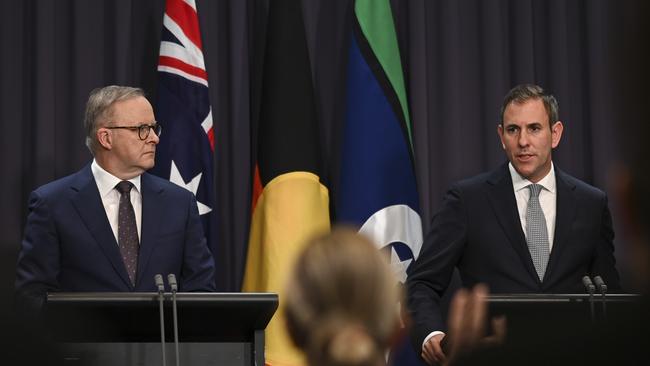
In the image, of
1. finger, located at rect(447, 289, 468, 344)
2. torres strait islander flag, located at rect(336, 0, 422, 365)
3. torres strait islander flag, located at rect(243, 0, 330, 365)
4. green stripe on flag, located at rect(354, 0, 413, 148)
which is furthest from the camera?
green stripe on flag, located at rect(354, 0, 413, 148)

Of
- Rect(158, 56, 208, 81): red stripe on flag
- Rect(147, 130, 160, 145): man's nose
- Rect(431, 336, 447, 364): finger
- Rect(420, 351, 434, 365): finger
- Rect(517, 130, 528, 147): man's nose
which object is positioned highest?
Rect(158, 56, 208, 81): red stripe on flag

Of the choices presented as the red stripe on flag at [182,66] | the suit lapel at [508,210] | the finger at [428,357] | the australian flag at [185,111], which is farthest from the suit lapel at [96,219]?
the suit lapel at [508,210]

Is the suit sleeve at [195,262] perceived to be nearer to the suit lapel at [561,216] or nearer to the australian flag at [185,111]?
the australian flag at [185,111]

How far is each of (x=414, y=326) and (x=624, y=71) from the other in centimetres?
333

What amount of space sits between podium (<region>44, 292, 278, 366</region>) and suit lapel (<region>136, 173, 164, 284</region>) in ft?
2.04

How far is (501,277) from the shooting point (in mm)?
4289

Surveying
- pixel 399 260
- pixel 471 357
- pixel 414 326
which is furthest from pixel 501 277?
pixel 471 357

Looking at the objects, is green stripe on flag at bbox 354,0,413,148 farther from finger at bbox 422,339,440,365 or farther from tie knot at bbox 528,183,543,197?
finger at bbox 422,339,440,365

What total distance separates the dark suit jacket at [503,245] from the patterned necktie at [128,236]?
46.9 inches

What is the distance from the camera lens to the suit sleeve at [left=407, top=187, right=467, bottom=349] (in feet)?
13.6

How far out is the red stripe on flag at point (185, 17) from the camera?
210 inches

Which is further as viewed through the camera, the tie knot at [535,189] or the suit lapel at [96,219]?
the tie knot at [535,189]

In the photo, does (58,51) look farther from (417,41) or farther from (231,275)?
(417,41)

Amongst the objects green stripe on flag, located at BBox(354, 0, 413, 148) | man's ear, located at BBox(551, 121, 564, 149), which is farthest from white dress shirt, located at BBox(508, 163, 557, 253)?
green stripe on flag, located at BBox(354, 0, 413, 148)
